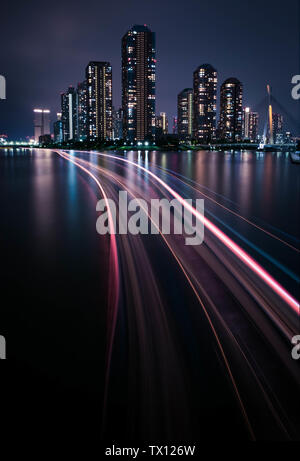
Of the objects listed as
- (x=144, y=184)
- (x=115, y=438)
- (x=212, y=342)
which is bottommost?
(x=115, y=438)

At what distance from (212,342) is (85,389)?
160 cm

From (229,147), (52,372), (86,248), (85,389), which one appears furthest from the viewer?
(229,147)

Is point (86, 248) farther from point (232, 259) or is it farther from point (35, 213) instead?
point (35, 213)

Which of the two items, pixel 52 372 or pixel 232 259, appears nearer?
pixel 52 372

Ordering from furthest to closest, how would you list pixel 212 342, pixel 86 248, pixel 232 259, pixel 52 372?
pixel 86 248 → pixel 232 259 → pixel 212 342 → pixel 52 372

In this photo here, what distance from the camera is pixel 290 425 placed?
3.24 m

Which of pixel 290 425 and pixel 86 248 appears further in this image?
pixel 86 248

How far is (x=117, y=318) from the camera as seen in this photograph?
4.88 metres

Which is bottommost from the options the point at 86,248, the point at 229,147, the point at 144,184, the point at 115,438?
the point at 115,438

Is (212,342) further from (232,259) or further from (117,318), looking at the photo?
(232,259)

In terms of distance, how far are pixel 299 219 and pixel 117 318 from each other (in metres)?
8.93

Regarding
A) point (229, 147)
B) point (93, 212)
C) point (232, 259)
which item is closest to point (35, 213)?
point (93, 212)

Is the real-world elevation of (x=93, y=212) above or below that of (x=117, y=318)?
above

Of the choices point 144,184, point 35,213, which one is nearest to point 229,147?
point 144,184
